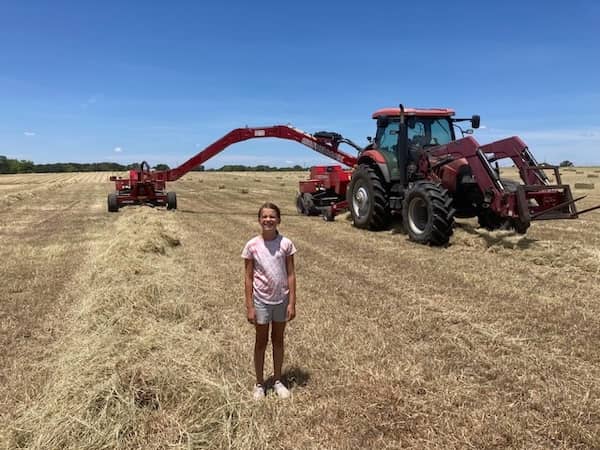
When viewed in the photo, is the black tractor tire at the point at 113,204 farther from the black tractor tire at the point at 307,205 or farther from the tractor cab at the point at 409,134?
the tractor cab at the point at 409,134

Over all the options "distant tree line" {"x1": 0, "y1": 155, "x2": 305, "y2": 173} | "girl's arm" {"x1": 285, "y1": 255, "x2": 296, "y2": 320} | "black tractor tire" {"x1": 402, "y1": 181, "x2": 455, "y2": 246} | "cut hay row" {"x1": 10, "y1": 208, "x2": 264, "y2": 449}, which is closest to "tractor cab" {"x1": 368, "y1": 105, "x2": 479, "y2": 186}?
"black tractor tire" {"x1": 402, "y1": 181, "x2": 455, "y2": 246}

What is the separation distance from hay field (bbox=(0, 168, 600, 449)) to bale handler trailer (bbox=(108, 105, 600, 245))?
77 cm

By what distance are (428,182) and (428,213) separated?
29.9 inches

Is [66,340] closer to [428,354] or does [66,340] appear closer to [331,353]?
[331,353]

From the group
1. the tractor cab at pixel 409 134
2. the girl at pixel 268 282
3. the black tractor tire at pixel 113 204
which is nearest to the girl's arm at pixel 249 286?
the girl at pixel 268 282

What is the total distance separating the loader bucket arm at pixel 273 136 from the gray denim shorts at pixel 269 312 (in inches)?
431

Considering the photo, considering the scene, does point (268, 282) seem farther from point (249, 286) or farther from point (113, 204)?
point (113, 204)

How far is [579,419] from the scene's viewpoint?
123 inches

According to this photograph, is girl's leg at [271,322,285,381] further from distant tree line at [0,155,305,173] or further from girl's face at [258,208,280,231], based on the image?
distant tree line at [0,155,305,173]

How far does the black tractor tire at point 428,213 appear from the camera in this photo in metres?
8.52

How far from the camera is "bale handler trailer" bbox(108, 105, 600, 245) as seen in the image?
26.7 feet

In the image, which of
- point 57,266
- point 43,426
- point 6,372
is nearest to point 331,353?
point 43,426

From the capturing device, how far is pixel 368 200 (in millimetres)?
10914

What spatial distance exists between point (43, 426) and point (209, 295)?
306 cm
